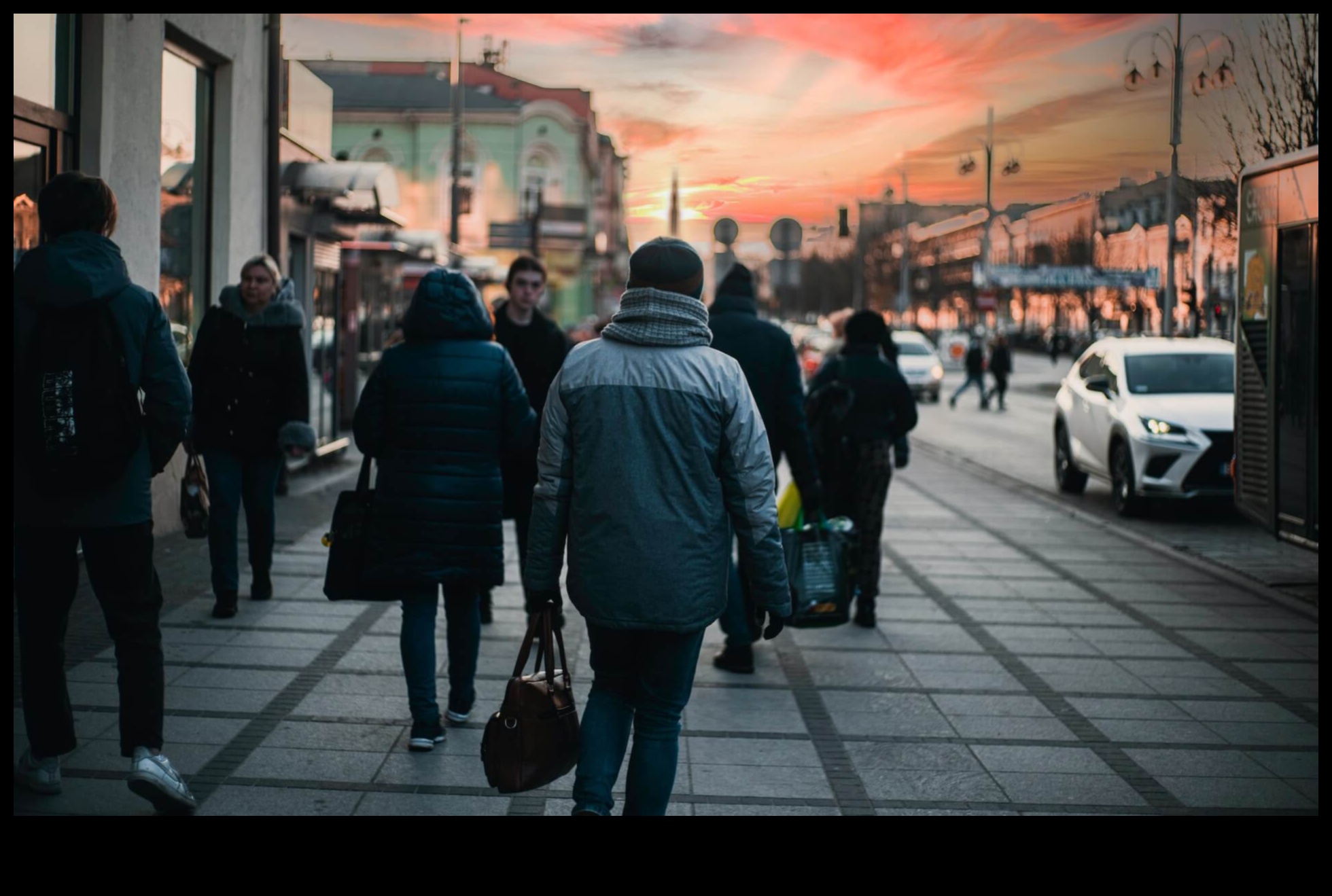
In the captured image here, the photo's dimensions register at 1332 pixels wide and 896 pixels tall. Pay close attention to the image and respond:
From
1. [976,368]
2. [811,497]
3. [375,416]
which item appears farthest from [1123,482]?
[976,368]

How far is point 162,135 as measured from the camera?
1088cm

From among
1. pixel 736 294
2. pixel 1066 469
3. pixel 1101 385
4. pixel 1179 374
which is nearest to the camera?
pixel 736 294

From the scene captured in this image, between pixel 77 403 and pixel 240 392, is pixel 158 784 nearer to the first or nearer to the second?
pixel 77 403

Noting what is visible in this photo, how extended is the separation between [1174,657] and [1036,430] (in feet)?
63.5

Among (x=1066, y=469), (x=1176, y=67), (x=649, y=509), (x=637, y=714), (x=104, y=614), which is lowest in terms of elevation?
(x=637, y=714)

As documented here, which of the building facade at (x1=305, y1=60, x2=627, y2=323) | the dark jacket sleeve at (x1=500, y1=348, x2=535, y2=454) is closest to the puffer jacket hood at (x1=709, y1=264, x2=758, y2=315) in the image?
the dark jacket sleeve at (x1=500, y1=348, x2=535, y2=454)

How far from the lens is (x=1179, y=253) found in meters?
32.6

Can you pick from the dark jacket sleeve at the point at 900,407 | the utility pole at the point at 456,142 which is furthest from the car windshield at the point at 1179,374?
the utility pole at the point at 456,142

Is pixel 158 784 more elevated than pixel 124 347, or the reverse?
pixel 124 347

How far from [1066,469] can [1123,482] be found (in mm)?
2252

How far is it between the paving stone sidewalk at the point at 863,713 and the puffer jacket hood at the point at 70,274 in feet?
5.19

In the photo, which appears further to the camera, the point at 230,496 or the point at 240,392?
the point at 230,496
